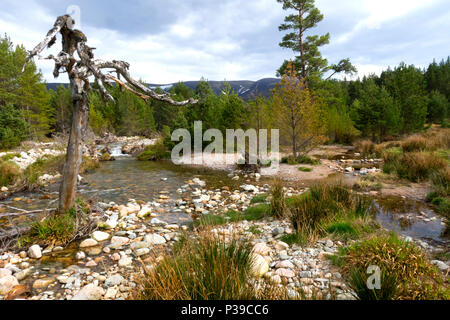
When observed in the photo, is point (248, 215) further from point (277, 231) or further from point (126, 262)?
point (126, 262)

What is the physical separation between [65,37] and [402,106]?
30483mm

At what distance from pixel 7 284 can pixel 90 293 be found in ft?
3.90

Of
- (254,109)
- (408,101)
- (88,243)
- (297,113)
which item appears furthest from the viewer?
(408,101)

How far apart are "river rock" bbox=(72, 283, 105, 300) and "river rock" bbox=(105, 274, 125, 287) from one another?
0.54 ft

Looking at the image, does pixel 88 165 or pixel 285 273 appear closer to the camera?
pixel 285 273

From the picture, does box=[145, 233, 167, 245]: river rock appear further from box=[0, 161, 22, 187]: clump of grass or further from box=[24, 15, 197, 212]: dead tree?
box=[0, 161, 22, 187]: clump of grass

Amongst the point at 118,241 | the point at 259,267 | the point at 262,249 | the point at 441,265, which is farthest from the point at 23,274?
the point at 441,265

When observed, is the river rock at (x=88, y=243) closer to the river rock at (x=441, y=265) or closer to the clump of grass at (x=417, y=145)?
the river rock at (x=441, y=265)

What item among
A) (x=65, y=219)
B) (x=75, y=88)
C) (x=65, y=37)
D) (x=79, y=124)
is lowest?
(x=65, y=219)

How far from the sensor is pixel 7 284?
3004mm

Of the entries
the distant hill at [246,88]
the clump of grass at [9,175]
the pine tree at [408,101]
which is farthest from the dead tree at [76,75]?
the pine tree at [408,101]
